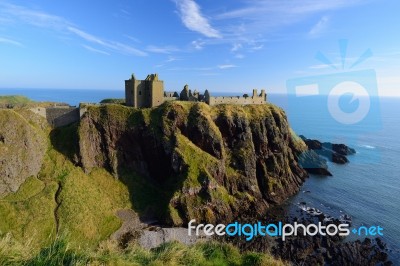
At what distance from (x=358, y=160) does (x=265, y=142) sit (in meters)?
61.0

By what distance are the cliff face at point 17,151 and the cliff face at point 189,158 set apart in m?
10.3

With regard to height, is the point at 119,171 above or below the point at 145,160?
below

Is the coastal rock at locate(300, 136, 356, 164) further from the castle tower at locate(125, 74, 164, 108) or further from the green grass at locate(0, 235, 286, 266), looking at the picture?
the green grass at locate(0, 235, 286, 266)

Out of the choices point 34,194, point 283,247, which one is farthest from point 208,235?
point 34,194

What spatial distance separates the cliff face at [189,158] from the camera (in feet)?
236

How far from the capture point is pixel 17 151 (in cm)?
6556

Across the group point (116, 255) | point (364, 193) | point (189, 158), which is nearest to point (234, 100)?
point (189, 158)

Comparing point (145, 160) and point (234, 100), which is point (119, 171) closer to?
point (145, 160)

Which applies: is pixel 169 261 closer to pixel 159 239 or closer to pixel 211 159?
pixel 159 239

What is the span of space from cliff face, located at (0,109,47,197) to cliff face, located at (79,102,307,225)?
10.3m

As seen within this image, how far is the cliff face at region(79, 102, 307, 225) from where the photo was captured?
72.1 metres

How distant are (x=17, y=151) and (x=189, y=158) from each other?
38.9 m

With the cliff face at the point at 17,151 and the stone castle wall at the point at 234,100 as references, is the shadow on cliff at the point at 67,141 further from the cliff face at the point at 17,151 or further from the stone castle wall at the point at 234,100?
the stone castle wall at the point at 234,100

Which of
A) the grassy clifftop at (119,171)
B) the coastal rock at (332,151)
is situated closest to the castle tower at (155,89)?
the grassy clifftop at (119,171)
